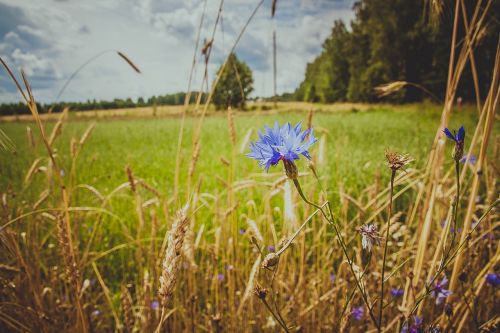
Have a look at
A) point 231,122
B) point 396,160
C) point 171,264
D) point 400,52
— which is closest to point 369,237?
point 396,160

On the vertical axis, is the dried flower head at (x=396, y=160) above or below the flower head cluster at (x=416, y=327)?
above

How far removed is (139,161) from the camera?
7195 mm

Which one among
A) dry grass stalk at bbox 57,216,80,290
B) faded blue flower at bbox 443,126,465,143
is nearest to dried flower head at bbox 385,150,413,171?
faded blue flower at bbox 443,126,465,143

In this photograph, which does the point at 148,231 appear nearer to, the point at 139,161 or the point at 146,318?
the point at 146,318

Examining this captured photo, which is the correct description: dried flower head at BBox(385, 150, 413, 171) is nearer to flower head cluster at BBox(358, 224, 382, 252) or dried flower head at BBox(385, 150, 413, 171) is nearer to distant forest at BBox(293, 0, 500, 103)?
flower head cluster at BBox(358, 224, 382, 252)

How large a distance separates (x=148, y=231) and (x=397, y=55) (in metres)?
29.6

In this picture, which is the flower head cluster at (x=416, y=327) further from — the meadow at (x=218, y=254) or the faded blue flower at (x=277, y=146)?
the faded blue flower at (x=277, y=146)

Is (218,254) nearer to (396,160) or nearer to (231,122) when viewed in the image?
(231,122)

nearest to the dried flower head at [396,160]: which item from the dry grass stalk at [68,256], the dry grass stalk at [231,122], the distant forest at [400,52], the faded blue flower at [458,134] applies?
the faded blue flower at [458,134]

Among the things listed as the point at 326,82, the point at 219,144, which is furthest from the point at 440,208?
the point at 326,82

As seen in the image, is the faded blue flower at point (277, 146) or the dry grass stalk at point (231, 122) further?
the dry grass stalk at point (231, 122)

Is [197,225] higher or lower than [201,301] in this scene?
higher

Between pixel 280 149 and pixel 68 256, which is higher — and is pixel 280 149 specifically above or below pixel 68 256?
above

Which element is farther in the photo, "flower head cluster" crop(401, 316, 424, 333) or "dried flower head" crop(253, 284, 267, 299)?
"flower head cluster" crop(401, 316, 424, 333)
